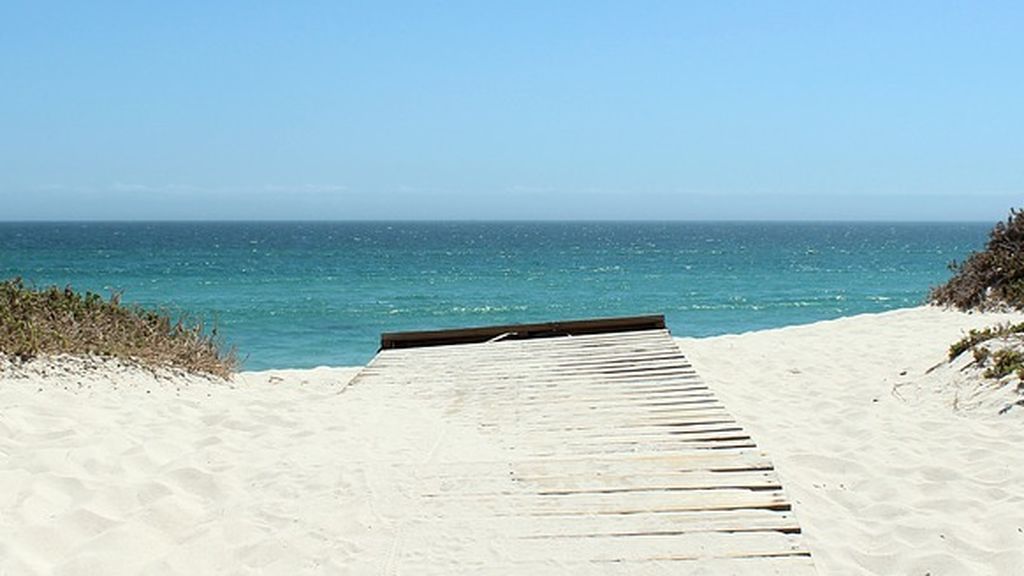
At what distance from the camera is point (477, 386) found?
28.3 ft

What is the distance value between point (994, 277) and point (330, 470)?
12.8 m

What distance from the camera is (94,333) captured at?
27.7 feet

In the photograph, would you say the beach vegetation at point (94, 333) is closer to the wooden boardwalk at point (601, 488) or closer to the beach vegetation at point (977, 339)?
the wooden boardwalk at point (601, 488)

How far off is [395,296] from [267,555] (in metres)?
30.4

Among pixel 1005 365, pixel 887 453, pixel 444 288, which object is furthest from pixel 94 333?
pixel 444 288

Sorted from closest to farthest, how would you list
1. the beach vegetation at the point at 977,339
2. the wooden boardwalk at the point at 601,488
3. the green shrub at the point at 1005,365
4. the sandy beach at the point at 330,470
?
the wooden boardwalk at the point at 601,488 → the sandy beach at the point at 330,470 → the green shrub at the point at 1005,365 → the beach vegetation at the point at 977,339

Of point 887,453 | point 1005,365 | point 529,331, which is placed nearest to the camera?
point 887,453

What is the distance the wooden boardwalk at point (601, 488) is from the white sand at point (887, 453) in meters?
0.36

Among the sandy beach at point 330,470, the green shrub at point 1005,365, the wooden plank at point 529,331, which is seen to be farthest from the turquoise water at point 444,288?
the green shrub at point 1005,365

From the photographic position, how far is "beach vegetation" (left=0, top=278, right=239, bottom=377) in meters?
7.89

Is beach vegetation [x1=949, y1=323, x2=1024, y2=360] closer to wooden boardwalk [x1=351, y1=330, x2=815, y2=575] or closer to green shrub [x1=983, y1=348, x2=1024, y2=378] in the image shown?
green shrub [x1=983, y1=348, x2=1024, y2=378]

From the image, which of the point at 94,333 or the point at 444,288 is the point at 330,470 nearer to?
the point at 94,333

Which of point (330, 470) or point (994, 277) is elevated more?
point (994, 277)

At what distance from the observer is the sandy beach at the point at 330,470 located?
13.5 ft
